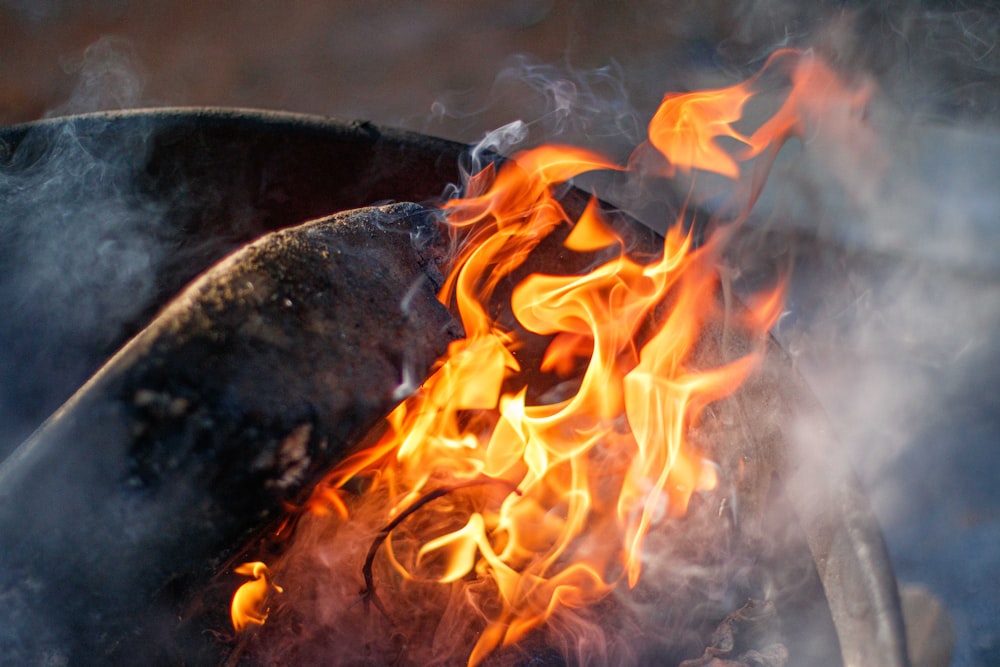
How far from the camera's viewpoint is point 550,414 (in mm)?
1907

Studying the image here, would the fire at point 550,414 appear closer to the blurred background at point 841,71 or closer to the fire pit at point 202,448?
the fire pit at point 202,448

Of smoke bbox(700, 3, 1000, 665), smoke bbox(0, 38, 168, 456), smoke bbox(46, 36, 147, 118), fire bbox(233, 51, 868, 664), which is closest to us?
fire bbox(233, 51, 868, 664)

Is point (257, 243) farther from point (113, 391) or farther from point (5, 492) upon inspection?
point (5, 492)

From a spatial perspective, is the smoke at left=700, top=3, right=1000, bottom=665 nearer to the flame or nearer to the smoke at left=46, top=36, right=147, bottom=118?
the flame

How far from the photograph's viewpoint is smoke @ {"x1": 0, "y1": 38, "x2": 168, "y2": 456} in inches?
73.5

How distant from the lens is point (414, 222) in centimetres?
136

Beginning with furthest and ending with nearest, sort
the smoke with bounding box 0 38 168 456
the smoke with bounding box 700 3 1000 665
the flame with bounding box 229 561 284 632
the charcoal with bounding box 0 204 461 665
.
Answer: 1. the smoke with bounding box 700 3 1000 665
2. the smoke with bounding box 0 38 168 456
3. the flame with bounding box 229 561 284 632
4. the charcoal with bounding box 0 204 461 665

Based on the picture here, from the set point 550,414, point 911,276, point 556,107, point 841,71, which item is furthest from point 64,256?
point 841,71

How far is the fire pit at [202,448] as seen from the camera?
1.09m

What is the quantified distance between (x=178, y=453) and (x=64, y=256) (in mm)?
1132

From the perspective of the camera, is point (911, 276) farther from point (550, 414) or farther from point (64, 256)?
point (64, 256)

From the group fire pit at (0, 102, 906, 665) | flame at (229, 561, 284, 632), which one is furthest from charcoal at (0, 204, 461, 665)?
flame at (229, 561, 284, 632)

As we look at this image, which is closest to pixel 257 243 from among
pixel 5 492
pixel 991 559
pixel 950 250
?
pixel 5 492

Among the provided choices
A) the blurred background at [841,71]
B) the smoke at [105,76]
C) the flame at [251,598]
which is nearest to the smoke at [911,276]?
the blurred background at [841,71]
